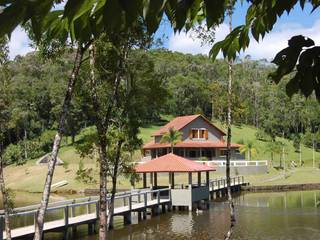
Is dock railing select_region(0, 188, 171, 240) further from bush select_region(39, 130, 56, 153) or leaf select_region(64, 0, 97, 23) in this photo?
bush select_region(39, 130, 56, 153)

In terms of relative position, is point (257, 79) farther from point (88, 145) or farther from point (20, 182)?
point (88, 145)

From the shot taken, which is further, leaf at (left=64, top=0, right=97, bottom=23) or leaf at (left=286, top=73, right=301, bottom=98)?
leaf at (left=286, top=73, right=301, bottom=98)

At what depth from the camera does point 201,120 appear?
58.0 m

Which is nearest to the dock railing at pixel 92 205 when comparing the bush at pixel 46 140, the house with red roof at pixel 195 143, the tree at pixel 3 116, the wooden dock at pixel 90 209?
the wooden dock at pixel 90 209

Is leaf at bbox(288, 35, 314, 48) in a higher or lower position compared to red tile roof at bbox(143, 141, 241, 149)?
lower

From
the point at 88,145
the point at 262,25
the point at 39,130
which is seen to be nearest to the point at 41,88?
the point at 39,130

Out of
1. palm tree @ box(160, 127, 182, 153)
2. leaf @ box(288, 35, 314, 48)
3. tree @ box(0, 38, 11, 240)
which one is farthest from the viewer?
palm tree @ box(160, 127, 182, 153)

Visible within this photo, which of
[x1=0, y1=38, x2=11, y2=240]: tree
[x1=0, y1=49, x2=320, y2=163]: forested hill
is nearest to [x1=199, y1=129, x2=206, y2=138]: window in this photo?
[x1=0, y1=49, x2=320, y2=163]: forested hill

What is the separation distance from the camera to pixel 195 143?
185ft

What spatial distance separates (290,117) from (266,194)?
53753mm

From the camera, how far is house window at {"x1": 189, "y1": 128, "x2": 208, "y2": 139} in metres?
57.2

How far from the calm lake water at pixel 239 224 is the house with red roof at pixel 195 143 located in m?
20.5

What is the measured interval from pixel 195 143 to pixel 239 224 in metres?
31.2

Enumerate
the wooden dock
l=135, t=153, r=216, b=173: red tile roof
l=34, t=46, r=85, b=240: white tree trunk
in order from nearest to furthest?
l=34, t=46, r=85, b=240: white tree trunk < the wooden dock < l=135, t=153, r=216, b=173: red tile roof
